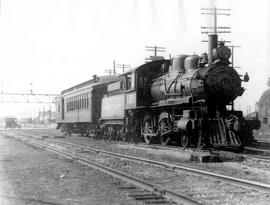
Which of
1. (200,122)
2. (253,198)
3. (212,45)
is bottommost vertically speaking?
(253,198)

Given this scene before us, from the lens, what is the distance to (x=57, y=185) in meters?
7.85

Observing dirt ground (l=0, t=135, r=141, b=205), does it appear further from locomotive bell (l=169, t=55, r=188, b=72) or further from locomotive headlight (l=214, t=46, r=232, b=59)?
locomotive bell (l=169, t=55, r=188, b=72)

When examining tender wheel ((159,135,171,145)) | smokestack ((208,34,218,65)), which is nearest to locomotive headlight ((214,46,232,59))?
smokestack ((208,34,218,65))

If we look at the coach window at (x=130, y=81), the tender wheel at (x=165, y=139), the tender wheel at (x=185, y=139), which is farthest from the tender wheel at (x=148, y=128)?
the tender wheel at (x=185, y=139)

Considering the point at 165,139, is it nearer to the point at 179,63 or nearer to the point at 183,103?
the point at 183,103

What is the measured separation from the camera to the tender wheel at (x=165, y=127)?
1623 centimetres

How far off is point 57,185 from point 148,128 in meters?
10.6

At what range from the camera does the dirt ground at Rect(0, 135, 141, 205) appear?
6473 millimetres

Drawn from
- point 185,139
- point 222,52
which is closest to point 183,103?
point 185,139

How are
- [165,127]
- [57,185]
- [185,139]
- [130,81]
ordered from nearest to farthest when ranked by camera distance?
[57,185] < [185,139] < [165,127] < [130,81]

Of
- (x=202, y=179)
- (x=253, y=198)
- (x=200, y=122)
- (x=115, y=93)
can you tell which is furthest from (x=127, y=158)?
(x=115, y=93)

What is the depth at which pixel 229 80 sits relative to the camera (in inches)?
586

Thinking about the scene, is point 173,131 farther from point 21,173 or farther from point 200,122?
point 21,173

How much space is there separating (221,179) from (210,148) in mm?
6801
